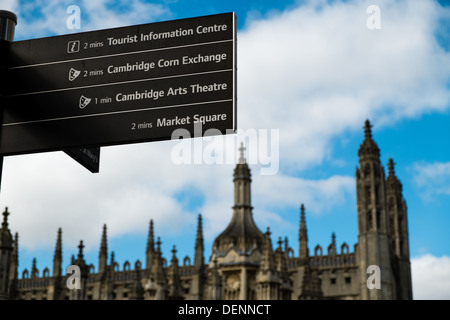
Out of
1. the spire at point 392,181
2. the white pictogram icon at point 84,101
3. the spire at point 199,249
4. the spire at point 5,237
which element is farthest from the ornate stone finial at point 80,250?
the spire at point 392,181

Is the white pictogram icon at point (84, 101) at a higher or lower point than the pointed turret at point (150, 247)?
lower

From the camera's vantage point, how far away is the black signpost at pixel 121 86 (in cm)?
795

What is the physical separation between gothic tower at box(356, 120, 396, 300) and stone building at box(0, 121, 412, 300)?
0.09 metres

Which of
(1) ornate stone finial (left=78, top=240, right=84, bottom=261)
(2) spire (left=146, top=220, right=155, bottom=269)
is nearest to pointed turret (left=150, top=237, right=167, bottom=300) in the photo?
(1) ornate stone finial (left=78, top=240, right=84, bottom=261)

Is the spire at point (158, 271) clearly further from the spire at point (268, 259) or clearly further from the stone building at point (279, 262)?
the spire at point (268, 259)

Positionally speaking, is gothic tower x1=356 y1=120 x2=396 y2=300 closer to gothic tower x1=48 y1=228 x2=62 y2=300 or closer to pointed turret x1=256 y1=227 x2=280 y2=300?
pointed turret x1=256 y1=227 x2=280 y2=300

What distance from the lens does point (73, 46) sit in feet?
28.3

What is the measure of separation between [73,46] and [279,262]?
1876 inches

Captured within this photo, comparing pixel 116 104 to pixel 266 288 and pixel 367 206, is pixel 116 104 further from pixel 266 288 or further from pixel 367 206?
pixel 367 206

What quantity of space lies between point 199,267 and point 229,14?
6543 cm

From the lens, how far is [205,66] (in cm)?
809

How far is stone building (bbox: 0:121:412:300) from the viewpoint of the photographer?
54.1 metres

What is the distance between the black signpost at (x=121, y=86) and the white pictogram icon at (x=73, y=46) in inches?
0.5
